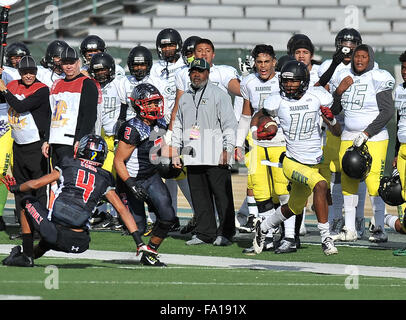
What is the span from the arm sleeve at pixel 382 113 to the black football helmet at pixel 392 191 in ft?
2.07

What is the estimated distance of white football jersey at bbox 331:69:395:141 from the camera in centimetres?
1111

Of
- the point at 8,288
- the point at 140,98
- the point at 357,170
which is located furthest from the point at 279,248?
the point at 8,288

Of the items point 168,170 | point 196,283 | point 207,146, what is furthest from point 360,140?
point 196,283

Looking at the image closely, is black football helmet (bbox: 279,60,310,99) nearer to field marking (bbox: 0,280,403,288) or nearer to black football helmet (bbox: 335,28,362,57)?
black football helmet (bbox: 335,28,362,57)

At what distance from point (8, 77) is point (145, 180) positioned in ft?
10.2

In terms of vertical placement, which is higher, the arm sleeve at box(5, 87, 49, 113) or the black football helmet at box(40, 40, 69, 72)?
the black football helmet at box(40, 40, 69, 72)

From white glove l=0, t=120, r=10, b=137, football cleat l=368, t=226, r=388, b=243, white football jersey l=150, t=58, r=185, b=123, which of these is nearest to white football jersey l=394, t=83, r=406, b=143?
football cleat l=368, t=226, r=388, b=243

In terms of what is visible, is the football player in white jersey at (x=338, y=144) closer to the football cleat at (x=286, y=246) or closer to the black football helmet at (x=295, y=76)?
the football cleat at (x=286, y=246)

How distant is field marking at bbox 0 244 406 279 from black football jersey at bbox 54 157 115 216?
38.0 inches

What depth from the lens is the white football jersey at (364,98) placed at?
11.1 m

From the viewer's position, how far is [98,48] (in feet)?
41.3

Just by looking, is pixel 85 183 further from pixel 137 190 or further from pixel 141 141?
pixel 141 141

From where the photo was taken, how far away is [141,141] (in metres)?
9.84

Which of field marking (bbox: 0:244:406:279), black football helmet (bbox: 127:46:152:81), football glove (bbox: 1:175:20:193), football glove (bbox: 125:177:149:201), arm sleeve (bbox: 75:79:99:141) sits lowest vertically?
field marking (bbox: 0:244:406:279)
